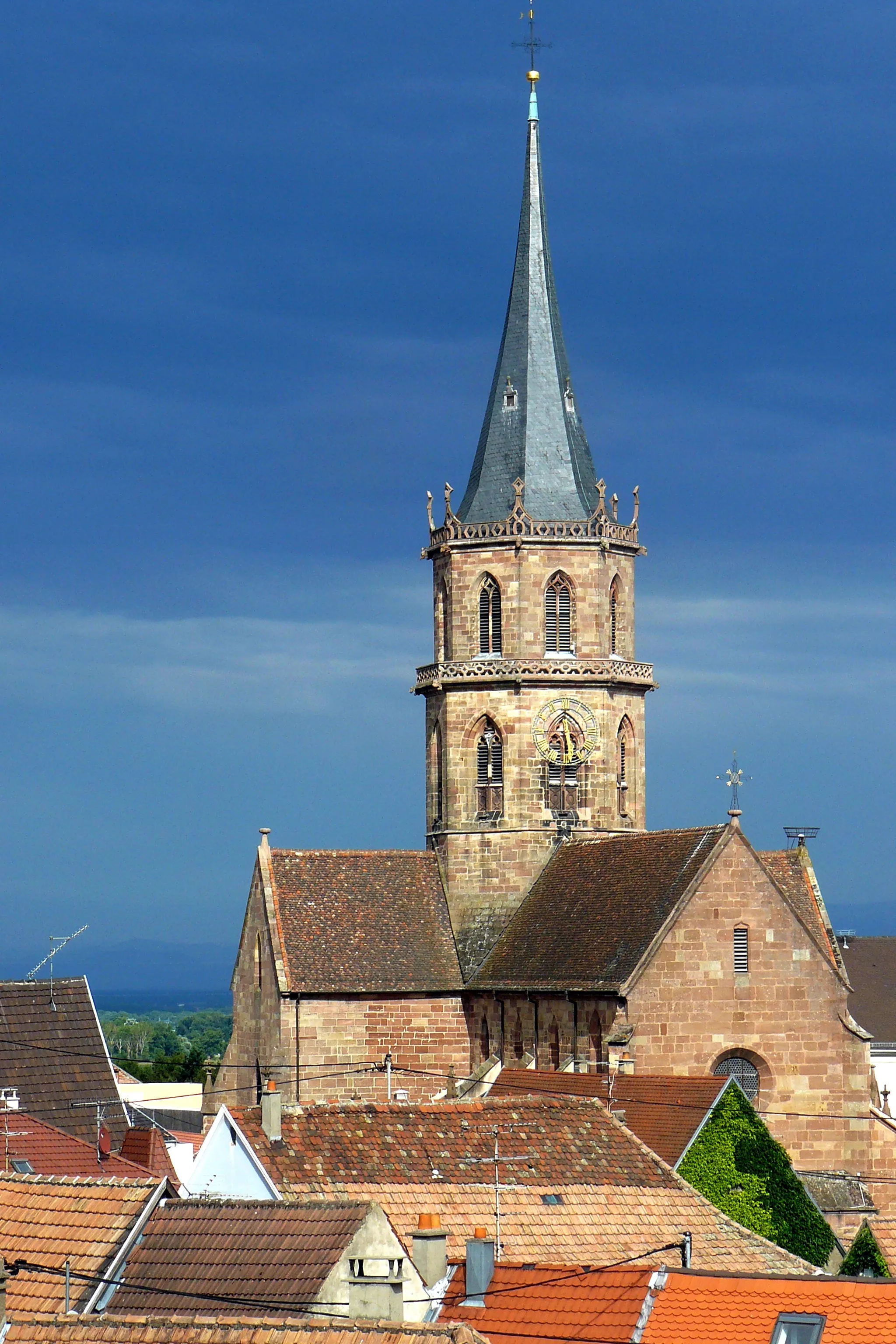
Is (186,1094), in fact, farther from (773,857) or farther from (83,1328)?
(83,1328)

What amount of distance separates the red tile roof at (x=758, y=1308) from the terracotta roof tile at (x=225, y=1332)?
15.2ft

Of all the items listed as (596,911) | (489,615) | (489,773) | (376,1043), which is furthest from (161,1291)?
(489,615)

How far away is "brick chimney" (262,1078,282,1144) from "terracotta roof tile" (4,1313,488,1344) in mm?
13927

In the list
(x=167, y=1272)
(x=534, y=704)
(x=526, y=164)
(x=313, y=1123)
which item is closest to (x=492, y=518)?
(x=534, y=704)

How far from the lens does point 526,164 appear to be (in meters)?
72.9

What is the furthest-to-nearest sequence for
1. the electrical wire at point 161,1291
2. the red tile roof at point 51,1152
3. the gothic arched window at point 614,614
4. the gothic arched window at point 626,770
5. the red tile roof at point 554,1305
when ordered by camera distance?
the gothic arched window at point 614,614 → the gothic arched window at point 626,770 → the red tile roof at point 51,1152 → the red tile roof at point 554,1305 → the electrical wire at point 161,1291

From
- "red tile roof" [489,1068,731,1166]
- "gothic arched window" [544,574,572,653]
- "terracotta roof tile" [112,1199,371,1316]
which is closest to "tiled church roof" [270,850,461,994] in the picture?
"gothic arched window" [544,574,572,653]

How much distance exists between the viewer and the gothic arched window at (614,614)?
227ft

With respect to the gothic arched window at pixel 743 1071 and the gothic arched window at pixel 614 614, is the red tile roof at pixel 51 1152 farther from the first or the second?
the gothic arched window at pixel 614 614

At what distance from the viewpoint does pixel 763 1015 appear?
58531 millimetres

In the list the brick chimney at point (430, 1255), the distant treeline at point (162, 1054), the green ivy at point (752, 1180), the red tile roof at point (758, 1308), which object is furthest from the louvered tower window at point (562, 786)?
the red tile roof at point (758, 1308)

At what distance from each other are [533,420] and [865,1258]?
87.9 feet

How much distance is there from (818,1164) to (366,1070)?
11.7 metres

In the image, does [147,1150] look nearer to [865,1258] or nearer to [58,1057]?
[58,1057]
